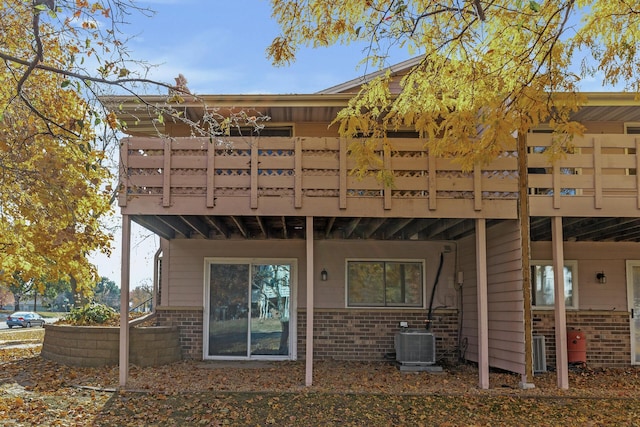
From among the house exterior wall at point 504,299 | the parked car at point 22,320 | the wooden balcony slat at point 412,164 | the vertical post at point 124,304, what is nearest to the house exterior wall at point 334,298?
the house exterior wall at point 504,299

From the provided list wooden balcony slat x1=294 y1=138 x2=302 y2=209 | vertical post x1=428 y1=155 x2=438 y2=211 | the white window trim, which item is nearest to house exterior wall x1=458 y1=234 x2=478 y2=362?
the white window trim

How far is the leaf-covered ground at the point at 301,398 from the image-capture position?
6902 mm

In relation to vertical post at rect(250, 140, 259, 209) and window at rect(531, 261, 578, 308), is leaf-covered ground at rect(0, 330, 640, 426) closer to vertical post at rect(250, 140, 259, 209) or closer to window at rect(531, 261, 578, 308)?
window at rect(531, 261, 578, 308)

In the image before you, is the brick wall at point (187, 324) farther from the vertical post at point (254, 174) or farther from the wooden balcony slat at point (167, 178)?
the vertical post at point (254, 174)

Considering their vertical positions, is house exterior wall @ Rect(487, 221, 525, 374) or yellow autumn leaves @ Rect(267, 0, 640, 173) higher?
yellow autumn leaves @ Rect(267, 0, 640, 173)

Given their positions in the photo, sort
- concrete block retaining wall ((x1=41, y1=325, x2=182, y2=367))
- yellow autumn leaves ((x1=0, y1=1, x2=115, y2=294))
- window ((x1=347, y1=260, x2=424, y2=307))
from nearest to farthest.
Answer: yellow autumn leaves ((x1=0, y1=1, x2=115, y2=294)) → concrete block retaining wall ((x1=41, y1=325, x2=182, y2=367)) → window ((x1=347, y1=260, x2=424, y2=307))

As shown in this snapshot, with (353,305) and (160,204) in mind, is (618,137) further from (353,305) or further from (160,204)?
(160,204)

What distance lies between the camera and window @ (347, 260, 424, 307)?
37.0 feet

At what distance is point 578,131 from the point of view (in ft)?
26.3

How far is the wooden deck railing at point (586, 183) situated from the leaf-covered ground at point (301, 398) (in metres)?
2.72

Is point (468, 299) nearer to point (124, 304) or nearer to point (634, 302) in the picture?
point (634, 302)

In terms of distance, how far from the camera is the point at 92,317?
39.0ft

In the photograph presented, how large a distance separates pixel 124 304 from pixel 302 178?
329 cm

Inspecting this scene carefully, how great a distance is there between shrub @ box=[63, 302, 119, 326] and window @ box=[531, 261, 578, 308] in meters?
8.63
